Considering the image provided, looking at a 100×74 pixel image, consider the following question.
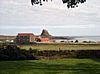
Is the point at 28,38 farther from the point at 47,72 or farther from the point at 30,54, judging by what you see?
the point at 47,72

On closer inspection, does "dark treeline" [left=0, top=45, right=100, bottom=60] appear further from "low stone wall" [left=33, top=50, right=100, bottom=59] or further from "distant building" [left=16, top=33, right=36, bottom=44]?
"distant building" [left=16, top=33, right=36, bottom=44]

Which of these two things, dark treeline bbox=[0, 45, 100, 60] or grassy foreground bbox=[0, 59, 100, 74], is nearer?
grassy foreground bbox=[0, 59, 100, 74]

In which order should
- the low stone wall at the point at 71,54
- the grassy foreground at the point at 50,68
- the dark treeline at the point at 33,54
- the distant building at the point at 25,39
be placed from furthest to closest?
the distant building at the point at 25,39 → the low stone wall at the point at 71,54 → the dark treeline at the point at 33,54 → the grassy foreground at the point at 50,68

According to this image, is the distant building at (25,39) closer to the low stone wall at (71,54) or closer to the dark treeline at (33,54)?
the low stone wall at (71,54)

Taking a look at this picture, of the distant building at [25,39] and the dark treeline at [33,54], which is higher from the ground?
the distant building at [25,39]

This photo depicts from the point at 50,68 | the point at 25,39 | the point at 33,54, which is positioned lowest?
the point at 50,68

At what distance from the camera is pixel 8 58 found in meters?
39.2

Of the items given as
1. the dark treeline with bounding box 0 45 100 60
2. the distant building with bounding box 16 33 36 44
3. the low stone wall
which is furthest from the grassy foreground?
the distant building with bounding box 16 33 36 44

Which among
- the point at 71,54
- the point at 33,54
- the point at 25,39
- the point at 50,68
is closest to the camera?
the point at 50,68

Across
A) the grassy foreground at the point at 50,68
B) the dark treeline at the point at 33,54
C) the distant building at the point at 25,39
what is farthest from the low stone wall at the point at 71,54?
the distant building at the point at 25,39

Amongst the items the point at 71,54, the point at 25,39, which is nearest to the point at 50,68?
the point at 71,54

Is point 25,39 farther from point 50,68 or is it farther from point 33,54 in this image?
point 50,68

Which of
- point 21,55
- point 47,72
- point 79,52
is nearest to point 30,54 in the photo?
point 21,55

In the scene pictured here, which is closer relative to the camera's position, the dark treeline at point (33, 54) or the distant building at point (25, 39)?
the dark treeline at point (33, 54)
